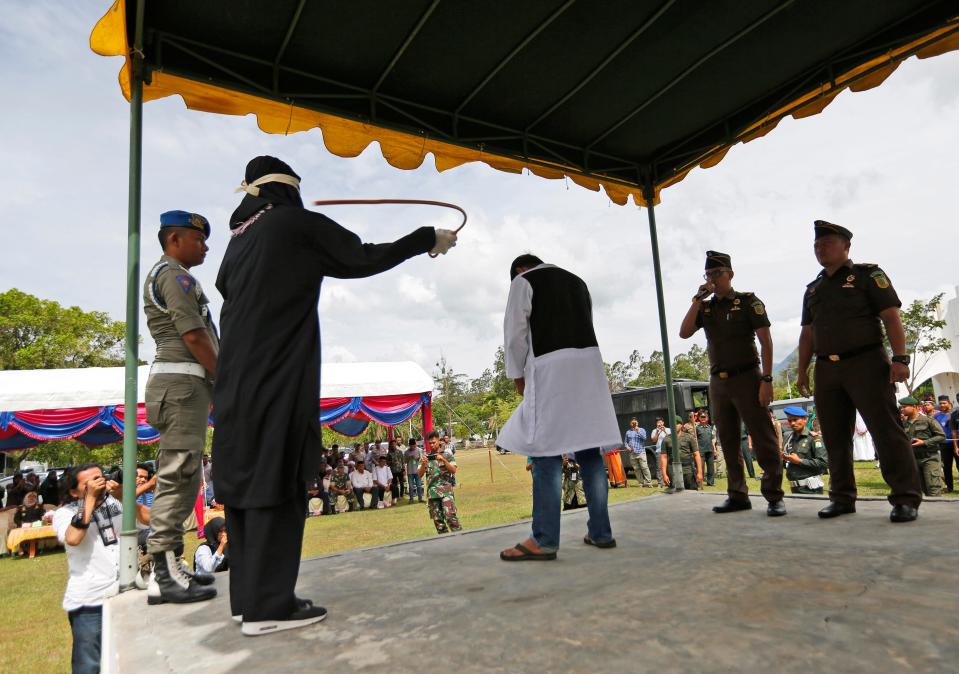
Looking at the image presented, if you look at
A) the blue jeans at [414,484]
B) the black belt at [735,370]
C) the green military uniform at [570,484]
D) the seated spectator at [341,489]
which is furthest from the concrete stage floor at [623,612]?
the blue jeans at [414,484]

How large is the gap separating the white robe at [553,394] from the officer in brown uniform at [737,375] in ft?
4.60

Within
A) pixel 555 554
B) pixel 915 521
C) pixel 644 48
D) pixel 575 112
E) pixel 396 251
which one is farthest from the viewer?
pixel 575 112

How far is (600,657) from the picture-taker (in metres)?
1.57

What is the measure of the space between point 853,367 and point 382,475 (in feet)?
45.9

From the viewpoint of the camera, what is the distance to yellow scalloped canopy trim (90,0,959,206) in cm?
370

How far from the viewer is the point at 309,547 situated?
9.49m

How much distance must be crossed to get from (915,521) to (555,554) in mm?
2081

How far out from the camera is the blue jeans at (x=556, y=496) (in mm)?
2965

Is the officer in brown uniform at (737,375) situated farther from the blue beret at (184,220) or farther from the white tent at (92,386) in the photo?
the white tent at (92,386)

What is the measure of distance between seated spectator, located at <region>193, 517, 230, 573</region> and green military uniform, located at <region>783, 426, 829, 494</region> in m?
7.10

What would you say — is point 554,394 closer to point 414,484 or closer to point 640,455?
point 640,455

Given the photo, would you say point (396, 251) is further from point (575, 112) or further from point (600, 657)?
point (575, 112)

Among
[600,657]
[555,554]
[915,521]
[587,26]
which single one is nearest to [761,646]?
[600,657]

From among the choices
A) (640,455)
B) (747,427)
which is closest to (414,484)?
(640,455)
